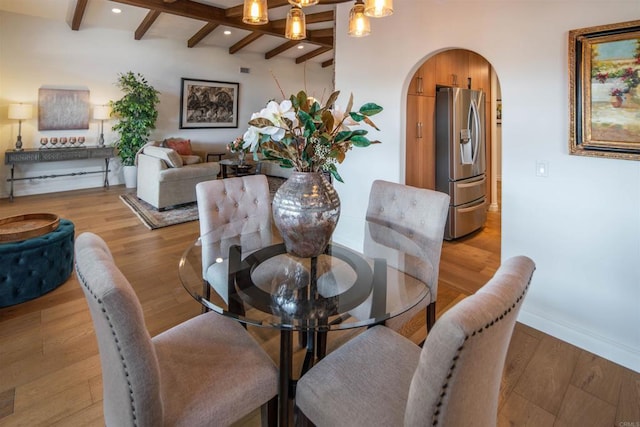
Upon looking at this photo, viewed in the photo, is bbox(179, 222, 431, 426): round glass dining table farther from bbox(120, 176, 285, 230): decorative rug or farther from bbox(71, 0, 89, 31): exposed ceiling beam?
bbox(71, 0, 89, 31): exposed ceiling beam

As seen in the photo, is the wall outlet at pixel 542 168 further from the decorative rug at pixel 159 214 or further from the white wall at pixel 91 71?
the white wall at pixel 91 71

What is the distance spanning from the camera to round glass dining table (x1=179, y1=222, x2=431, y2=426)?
1278mm

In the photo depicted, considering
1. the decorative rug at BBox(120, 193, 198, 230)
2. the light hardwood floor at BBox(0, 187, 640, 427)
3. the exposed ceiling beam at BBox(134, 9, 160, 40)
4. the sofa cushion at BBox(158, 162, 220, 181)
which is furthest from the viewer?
the exposed ceiling beam at BBox(134, 9, 160, 40)

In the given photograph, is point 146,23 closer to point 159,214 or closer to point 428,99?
point 159,214

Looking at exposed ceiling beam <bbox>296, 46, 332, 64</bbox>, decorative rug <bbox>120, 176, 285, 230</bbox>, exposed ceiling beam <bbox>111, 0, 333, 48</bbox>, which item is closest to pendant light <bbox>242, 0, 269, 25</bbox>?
decorative rug <bbox>120, 176, 285, 230</bbox>

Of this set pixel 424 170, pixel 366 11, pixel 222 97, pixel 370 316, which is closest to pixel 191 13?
pixel 222 97

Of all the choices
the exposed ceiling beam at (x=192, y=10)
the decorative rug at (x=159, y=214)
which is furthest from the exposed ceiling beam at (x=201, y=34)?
the decorative rug at (x=159, y=214)

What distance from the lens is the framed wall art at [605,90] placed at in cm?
185

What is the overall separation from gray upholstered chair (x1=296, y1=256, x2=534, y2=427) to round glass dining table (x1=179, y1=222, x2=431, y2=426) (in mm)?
161

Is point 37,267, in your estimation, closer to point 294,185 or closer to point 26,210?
point 294,185

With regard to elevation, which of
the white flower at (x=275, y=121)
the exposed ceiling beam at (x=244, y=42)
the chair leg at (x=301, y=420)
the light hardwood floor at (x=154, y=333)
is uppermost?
the exposed ceiling beam at (x=244, y=42)

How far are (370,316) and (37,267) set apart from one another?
2698 mm

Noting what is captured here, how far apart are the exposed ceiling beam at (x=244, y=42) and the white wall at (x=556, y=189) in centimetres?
579

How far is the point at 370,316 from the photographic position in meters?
1.30
